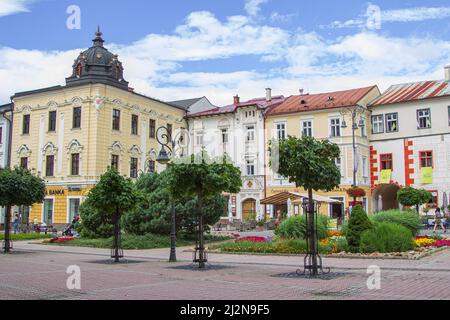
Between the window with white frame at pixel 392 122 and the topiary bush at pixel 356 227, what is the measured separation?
27216 mm

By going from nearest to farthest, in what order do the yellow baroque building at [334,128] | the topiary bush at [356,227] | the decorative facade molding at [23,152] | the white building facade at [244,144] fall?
the topiary bush at [356,227] < the yellow baroque building at [334,128] < the decorative facade molding at [23,152] < the white building facade at [244,144]

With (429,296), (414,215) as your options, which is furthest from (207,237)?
(429,296)

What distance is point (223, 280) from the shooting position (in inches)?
488

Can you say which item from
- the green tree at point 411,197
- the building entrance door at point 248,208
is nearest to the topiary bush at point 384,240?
the green tree at point 411,197

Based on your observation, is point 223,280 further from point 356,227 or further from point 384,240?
point 384,240

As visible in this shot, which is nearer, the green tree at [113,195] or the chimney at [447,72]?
the green tree at [113,195]

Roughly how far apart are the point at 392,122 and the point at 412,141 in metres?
2.49

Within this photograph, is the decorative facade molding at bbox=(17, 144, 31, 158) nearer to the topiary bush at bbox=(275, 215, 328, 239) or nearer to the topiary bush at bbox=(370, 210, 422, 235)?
the topiary bush at bbox=(275, 215, 328, 239)

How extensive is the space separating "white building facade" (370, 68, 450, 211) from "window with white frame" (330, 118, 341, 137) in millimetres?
3714

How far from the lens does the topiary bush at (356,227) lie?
18.1 m

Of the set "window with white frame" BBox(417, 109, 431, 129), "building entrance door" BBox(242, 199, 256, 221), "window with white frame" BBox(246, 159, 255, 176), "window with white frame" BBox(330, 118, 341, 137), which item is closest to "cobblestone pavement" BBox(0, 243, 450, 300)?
"window with white frame" BBox(417, 109, 431, 129)

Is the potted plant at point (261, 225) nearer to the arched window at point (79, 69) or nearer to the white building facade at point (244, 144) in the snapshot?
the white building facade at point (244, 144)

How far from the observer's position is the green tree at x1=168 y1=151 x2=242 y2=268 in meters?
15.2

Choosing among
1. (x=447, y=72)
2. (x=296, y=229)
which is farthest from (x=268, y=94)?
(x=296, y=229)
